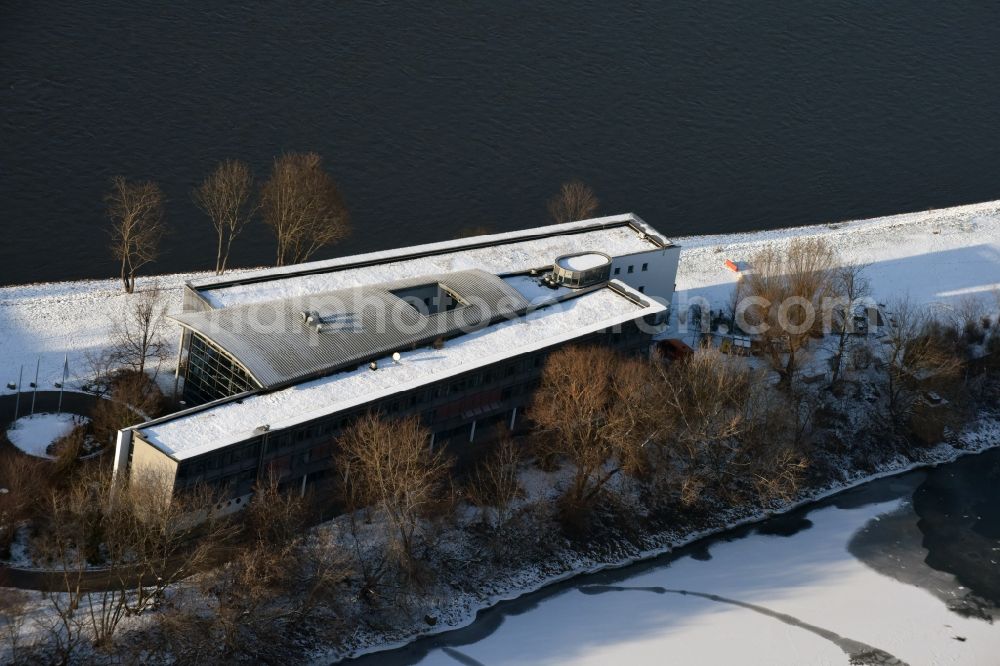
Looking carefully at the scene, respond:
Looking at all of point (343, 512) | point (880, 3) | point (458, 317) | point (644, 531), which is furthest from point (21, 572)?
point (880, 3)

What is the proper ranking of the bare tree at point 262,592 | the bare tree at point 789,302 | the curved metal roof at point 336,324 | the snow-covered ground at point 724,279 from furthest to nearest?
1. the bare tree at point 789,302
2. the snow-covered ground at point 724,279
3. the curved metal roof at point 336,324
4. the bare tree at point 262,592

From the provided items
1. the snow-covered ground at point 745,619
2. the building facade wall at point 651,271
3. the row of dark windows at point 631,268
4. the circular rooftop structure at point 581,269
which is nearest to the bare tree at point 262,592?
the snow-covered ground at point 745,619

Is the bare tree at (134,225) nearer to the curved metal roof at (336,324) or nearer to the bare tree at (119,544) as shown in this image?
the curved metal roof at (336,324)

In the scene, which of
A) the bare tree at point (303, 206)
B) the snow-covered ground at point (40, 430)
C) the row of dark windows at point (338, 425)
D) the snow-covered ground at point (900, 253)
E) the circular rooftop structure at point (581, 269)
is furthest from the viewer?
the snow-covered ground at point (900, 253)

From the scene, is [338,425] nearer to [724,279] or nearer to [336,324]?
[336,324]

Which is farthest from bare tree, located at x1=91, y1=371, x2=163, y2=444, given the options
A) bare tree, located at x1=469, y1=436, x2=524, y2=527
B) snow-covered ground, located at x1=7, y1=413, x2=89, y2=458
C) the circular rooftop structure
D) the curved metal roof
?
the circular rooftop structure

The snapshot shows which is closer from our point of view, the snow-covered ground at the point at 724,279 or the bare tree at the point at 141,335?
the bare tree at the point at 141,335
